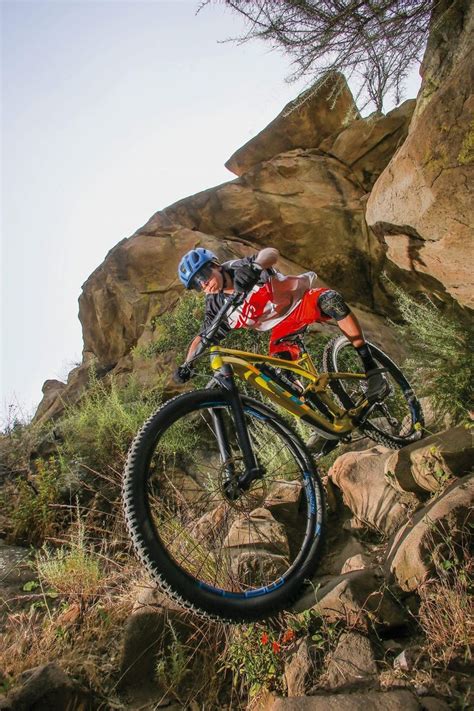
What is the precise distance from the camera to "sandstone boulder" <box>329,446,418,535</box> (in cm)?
308

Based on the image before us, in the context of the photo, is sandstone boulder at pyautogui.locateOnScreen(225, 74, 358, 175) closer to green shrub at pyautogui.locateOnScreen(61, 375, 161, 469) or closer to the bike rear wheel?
green shrub at pyautogui.locateOnScreen(61, 375, 161, 469)

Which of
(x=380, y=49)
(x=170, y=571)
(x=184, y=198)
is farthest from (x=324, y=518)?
(x=184, y=198)

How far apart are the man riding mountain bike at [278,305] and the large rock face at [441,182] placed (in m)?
1.07

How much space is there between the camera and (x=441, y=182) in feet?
11.9

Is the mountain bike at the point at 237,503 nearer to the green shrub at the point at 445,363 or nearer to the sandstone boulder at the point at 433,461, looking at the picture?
the sandstone boulder at the point at 433,461

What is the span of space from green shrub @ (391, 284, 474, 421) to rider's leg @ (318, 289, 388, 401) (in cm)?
84

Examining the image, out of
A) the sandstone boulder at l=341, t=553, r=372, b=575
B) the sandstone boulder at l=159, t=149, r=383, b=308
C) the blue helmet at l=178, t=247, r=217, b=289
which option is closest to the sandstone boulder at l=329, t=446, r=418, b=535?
the sandstone boulder at l=341, t=553, r=372, b=575

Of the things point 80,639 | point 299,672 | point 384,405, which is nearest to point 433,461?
point 384,405

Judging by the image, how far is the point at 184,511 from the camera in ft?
9.16

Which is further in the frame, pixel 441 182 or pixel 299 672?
pixel 441 182

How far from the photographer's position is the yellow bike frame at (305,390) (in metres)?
2.91

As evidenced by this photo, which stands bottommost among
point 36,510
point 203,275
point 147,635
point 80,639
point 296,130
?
point 147,635

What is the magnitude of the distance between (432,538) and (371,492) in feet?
3.68

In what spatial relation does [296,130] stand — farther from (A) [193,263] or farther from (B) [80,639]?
(B) [80,639]
